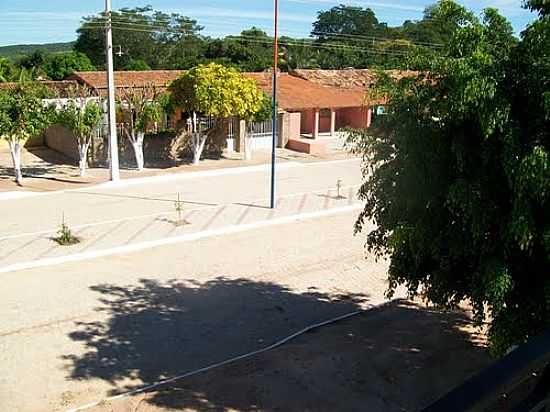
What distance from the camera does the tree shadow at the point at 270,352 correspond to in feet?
26.3

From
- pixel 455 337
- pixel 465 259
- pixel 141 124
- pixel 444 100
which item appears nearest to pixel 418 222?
pixel 465 259

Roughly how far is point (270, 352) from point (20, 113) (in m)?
15.7

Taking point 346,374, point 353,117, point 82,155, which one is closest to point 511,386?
point 346,374

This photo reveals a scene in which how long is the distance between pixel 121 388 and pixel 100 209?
11448 mm

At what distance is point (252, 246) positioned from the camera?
15633 mm

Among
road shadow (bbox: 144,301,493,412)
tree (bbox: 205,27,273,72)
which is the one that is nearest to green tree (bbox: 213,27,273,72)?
tree (bbox: 205,27,273,72)

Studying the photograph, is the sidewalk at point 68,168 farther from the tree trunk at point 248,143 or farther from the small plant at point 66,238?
the small plant at point 66,238

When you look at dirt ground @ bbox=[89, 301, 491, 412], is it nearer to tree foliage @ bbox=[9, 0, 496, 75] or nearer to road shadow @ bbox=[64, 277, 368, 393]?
road shadow @ bbox=[64, 277, 368, 393]

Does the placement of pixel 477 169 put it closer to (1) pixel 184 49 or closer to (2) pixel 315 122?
(2) pixel 315 122

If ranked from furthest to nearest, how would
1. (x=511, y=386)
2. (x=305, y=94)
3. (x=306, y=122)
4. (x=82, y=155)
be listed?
(x=306, y=122)
(x=305, y=94)
(x=82, y=155)
(x=511, y=386)

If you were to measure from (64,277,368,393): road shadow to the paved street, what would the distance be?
0.02m

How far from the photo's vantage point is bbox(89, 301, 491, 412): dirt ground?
7.83 m

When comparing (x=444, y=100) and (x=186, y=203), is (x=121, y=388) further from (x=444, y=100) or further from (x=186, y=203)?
(x=186, y=203)

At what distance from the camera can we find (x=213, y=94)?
25375mm
